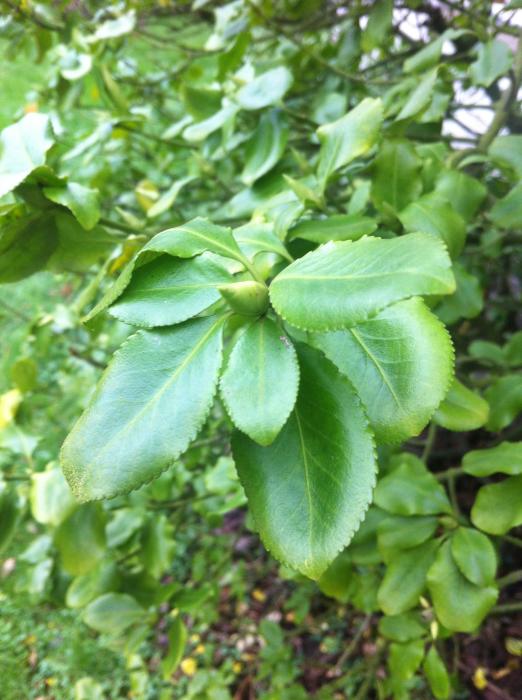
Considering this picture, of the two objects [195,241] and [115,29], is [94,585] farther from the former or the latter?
[115,29]

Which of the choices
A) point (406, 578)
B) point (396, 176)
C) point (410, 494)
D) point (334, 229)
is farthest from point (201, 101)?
point (406, 578)

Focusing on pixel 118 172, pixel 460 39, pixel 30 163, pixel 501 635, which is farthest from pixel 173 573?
pixel 460 39

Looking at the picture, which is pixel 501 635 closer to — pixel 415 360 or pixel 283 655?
pixel 283 655

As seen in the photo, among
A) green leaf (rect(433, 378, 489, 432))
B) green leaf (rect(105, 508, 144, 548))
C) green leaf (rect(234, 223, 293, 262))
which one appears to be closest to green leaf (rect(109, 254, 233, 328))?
green leaf (rect(234, 223, 293, 262))

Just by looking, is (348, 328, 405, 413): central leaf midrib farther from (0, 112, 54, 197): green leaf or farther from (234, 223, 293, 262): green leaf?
(0, 112, 54, 197): green leaf

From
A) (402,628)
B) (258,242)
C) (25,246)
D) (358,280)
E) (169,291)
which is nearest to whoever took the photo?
(358,280)
